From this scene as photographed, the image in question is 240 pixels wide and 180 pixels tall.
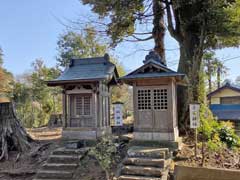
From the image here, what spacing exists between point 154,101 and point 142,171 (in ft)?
8.21

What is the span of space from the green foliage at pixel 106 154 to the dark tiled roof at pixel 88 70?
8.71 feet

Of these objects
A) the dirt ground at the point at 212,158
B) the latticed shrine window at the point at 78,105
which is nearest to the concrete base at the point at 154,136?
the dirt ground at the point at 212,158

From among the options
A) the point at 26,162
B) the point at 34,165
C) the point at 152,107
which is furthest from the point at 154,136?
the point at 26,162

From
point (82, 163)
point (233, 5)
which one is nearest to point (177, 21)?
point (233, 5)

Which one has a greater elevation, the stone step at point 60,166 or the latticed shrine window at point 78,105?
the latticed shrine window at point 78,105

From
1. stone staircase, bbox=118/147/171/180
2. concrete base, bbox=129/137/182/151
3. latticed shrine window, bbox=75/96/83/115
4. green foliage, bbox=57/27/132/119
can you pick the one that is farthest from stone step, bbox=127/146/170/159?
green foliage, bbox=57/27/132/119

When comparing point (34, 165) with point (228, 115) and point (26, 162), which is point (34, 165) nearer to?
point (26, 162)

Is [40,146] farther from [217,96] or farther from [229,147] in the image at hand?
[217,96]

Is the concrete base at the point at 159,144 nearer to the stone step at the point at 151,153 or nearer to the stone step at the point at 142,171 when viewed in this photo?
the stone step at the point at 151,153

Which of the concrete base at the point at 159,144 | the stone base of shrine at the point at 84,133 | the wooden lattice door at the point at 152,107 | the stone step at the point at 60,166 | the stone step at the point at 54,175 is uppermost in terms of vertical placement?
the wooden lattice door at the point at 152,107

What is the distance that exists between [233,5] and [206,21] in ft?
3.42

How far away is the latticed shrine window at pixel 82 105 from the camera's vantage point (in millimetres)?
9891

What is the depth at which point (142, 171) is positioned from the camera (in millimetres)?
6629

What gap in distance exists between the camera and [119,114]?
8.80 meters
